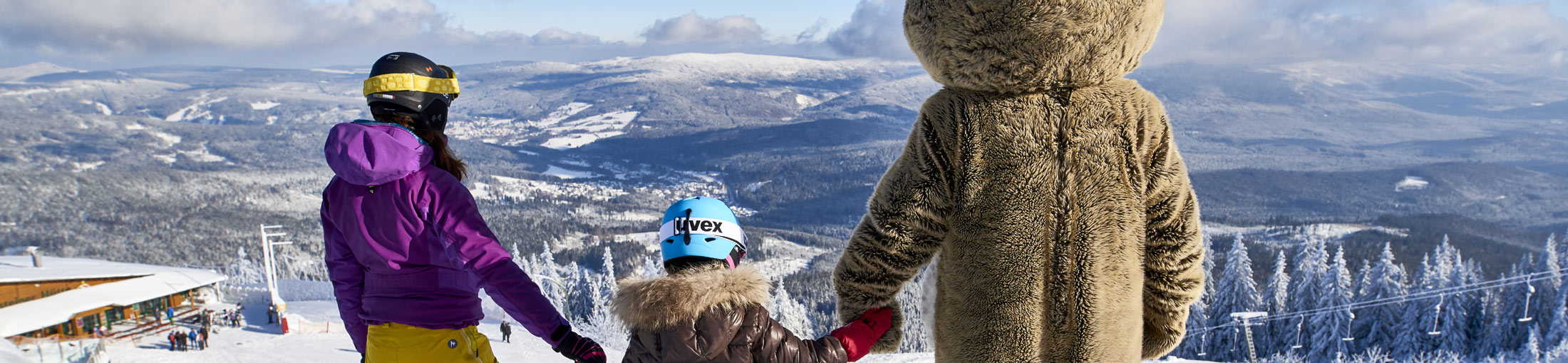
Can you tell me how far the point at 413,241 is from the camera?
2.14 m

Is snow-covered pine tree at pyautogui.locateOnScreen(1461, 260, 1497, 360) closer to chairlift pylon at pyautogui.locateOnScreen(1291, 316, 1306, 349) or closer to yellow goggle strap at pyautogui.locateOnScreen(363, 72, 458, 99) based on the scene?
chairlift pylon at pyautogui.locateOnScreen(1291, 316, 1306, 349)

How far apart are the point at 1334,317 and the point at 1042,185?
83.4 ft

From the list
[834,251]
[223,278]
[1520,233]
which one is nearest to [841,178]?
[834,251]

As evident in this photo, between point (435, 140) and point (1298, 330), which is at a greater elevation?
point (435, 140)

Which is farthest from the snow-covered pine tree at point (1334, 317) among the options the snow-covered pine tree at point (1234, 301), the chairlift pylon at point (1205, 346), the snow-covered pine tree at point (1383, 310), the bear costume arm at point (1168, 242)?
the bear costume arm at point (1168, 242)

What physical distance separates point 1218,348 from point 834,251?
78511 mm

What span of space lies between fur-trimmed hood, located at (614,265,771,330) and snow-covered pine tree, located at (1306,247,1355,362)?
25.0 m

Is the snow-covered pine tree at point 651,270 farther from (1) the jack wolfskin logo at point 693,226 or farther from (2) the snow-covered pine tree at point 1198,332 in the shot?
(2) the snow-covered pine tree at point 1198,332

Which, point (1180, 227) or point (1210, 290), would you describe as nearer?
point (1180, 227)

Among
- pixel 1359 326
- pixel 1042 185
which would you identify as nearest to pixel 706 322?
pixel 1042 185

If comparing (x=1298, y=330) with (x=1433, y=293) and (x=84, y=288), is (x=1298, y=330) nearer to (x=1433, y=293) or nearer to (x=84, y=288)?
(x=1433, y=293)

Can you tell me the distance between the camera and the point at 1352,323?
70.6 ft

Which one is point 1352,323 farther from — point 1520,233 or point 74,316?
point 1520,233

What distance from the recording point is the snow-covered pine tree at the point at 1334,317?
834 inches
